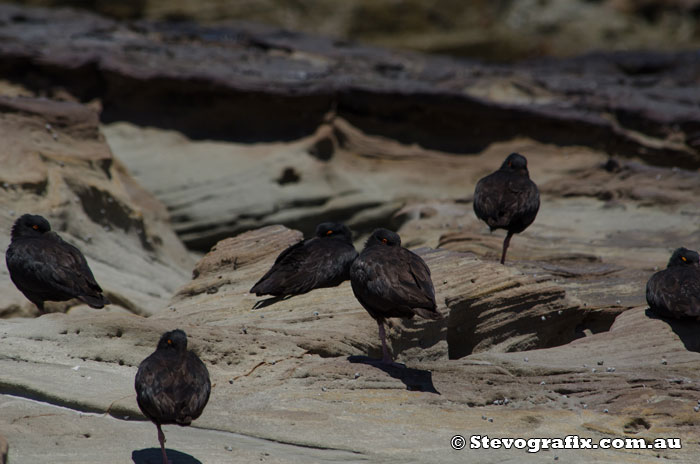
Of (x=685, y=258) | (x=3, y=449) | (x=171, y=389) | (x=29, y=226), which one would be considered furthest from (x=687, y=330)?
(x=29, y=226)

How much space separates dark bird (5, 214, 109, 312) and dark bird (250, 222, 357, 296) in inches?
76.3

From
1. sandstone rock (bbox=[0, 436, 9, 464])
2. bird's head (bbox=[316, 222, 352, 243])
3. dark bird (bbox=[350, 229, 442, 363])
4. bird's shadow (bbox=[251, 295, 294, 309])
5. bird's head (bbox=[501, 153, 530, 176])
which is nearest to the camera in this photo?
sandstone rock (bbox=[0, 436, 9, 464])

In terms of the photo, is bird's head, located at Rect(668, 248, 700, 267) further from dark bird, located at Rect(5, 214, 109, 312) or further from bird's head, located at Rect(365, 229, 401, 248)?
dark bird, located at Rect(5, 214, 109, 312)

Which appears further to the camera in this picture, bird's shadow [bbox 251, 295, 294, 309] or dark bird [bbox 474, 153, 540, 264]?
dark bird [bbox 474, 153, 540, 264]

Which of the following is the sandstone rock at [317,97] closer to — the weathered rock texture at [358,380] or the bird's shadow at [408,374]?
the weathered rock texture at [358,380]

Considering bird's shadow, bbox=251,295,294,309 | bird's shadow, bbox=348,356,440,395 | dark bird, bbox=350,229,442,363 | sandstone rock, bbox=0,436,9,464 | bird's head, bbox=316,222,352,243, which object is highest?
dark bird, bbox=350,229,442,363

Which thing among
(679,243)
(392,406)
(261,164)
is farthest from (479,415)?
(261,164)

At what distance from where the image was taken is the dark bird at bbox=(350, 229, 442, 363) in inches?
354

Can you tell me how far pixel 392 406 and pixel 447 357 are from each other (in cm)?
241

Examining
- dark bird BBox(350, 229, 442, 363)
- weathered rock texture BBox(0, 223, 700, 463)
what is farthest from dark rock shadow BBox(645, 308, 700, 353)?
dark bird BBox(350, 229, 442, 363)

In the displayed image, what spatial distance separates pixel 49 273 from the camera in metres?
10.5

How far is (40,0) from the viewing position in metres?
36.5

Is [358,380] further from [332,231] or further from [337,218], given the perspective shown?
[337,218]

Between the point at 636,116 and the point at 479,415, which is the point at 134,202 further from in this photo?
the point at 636,116
